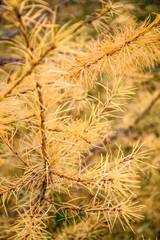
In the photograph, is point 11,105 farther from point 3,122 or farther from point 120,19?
point 120,19

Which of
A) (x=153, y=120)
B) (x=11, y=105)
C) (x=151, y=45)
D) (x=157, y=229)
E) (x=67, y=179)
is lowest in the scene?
(x=157, y=229)

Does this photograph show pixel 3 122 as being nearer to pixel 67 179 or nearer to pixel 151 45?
pixel 67 179

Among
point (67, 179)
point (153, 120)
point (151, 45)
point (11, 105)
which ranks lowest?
point (153, 120)

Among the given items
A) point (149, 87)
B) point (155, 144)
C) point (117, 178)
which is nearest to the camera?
point (117, 178)

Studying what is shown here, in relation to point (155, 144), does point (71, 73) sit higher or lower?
higher

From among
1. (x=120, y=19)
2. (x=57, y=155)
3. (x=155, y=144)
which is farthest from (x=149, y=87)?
(x=57, y=155)

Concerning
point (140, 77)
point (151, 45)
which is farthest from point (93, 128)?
point (140, 77)

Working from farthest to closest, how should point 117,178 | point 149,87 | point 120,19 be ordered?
point 149,87 → point 120,19 → point 117,178

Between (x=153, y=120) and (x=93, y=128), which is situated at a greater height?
(x=93, y=128)

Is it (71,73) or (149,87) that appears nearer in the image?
(71,73)
